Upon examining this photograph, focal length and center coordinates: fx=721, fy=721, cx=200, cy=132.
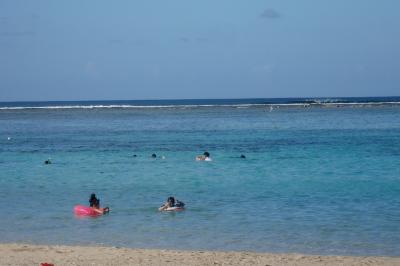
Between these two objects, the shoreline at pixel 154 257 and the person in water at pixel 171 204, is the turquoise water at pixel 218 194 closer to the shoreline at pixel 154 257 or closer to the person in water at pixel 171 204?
the person in water at pixel 171 204

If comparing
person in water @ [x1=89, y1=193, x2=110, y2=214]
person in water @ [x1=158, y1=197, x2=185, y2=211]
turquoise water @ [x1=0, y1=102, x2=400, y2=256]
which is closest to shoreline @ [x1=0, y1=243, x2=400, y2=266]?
turquoise water @ [x1=0, y1=102, x2=400, y2=256]

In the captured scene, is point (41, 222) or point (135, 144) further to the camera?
point (135, 144)

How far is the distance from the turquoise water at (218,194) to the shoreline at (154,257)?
1044 millimetres

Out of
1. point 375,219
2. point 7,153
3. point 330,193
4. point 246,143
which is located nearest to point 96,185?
point 330,193

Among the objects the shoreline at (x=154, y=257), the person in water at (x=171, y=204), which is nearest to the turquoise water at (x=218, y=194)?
the person in water at (x=171, y=204)

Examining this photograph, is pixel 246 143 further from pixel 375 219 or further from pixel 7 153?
pixel 375 219

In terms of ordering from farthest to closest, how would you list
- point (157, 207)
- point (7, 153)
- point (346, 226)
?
point (7, 153) → point (157, 207) → point (346, 226)

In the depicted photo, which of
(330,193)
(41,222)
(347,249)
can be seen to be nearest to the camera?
(347,249)

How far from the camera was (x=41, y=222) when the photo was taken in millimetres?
20891

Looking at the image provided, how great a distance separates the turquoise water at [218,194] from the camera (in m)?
18.3

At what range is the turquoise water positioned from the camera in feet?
60.0

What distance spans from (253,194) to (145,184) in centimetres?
563

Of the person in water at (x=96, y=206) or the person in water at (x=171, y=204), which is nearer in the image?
the person in water at (x=96, y=206)

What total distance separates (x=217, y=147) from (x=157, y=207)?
23834 millimetres
